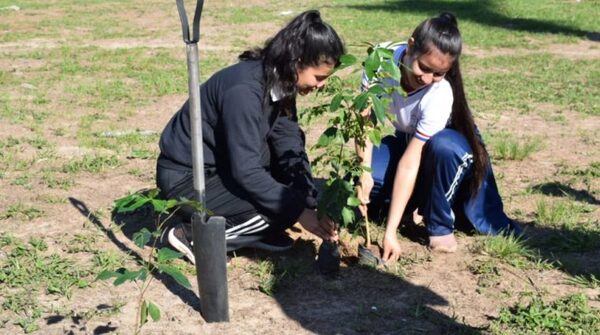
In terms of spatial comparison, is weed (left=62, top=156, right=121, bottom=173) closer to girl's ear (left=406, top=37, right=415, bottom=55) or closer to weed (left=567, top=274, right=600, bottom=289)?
girl's ear (left=406, top=37, right=415, bottom=55)

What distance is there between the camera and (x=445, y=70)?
130 inches

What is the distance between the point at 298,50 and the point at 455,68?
0.82 m

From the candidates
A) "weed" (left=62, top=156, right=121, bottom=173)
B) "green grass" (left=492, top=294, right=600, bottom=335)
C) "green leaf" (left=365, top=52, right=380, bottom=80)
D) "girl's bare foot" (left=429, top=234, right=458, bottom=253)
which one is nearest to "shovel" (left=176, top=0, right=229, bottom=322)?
"green leaf" (left=365, top=52, right=380, bottom=80)

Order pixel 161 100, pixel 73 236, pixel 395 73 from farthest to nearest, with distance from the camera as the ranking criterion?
1. pixel 161 100
2. pixel 73 236
3. pixel 395 73

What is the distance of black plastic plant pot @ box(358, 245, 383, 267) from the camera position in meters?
3.36

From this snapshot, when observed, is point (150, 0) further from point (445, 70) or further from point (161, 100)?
point (445, 70)

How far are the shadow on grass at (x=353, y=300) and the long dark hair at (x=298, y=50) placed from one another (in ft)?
2.46

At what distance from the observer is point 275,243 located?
11.5ft

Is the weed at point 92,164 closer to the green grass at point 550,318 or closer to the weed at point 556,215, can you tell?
the weed at point 556,215

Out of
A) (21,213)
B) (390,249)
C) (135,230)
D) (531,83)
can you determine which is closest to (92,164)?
(21,213)

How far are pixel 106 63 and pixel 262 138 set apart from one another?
571cm

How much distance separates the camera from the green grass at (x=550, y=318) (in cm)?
282

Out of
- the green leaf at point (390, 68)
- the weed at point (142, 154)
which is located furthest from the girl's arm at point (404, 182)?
the weed at point (142, 154)

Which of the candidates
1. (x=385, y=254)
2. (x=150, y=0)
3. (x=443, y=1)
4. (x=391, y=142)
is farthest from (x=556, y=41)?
(x=150, y=0)
